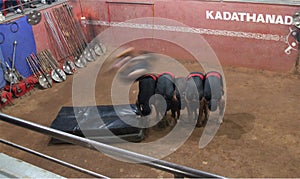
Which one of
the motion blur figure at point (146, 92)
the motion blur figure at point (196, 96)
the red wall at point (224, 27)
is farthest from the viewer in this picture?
the red wall at point (224, 27)

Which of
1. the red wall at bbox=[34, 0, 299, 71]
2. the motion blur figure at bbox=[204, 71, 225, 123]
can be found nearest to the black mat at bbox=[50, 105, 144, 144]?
the motion blur figure at bbox=[204, 71, 225, 123]

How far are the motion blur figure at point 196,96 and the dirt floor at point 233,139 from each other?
0.37m

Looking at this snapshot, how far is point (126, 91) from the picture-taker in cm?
817

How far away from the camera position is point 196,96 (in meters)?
6.12

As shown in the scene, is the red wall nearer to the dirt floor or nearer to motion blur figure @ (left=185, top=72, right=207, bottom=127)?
the dirt floor

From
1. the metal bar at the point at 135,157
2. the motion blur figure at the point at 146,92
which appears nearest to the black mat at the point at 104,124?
the motion blur figure at the point at 146,92

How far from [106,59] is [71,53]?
1.19m

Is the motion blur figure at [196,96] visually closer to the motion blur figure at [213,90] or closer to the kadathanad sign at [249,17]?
the motion blur figure at [213,90]

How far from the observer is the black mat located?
6.04 meters

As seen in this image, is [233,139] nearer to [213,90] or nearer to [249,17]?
[213,90]

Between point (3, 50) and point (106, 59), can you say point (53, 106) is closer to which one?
point (3, 50)

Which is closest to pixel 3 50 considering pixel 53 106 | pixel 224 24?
pixel 53 106

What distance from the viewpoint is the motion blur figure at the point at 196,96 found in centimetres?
608

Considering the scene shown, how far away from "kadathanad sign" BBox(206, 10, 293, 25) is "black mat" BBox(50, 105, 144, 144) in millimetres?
4118
